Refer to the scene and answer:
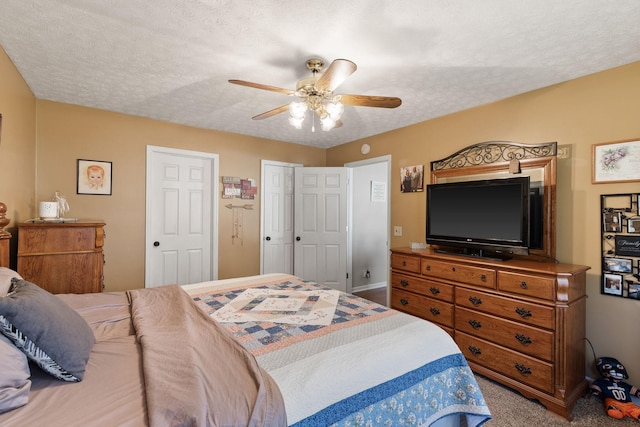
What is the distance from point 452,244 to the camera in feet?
9.82

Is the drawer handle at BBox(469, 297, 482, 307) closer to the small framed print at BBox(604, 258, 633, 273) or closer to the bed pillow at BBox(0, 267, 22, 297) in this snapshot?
the small framed print at BBox(604, 258, 633, 273)

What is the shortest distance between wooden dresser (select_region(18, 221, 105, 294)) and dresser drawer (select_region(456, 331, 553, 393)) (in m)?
3.12

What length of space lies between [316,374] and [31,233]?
96.3 inches

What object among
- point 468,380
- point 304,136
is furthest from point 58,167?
point 468,380

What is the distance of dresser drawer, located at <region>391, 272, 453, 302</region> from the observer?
2760 millimetres

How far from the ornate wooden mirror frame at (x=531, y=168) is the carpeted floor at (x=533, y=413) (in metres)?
1.08

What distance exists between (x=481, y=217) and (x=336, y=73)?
6.25ft

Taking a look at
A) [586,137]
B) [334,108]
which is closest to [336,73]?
[334,108]

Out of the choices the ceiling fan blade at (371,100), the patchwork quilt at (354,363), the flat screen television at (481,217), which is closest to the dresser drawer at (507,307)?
the flat screen television at (481,217)

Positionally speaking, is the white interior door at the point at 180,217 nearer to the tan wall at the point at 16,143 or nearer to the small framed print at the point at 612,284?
the tan wall at the point at 16,143

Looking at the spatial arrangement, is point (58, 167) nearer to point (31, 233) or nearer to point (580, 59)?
point (31, 233)

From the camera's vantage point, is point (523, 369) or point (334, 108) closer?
point (334, 108)

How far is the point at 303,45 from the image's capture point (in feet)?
6.44

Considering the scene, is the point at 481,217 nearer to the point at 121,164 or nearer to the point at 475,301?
the point at 475,301
